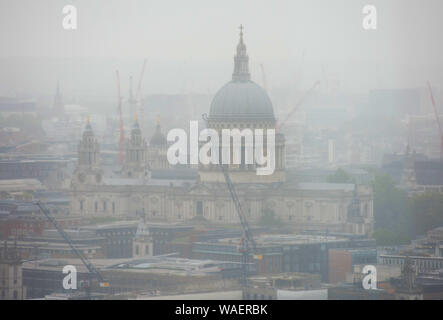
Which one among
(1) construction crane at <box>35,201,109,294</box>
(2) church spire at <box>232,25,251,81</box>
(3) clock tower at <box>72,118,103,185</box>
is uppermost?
(2) church spire at <box>232,25,251,81</box>

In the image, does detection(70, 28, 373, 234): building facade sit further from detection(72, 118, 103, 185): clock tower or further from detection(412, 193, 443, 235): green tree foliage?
detection(412, 193, 443, 235): green tree foliage

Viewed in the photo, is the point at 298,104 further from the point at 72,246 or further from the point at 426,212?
the point at 72,246

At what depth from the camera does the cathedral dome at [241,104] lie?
144 metres

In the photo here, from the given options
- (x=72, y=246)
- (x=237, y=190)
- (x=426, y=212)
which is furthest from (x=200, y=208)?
(x=72, y=246)

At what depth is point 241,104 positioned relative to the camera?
472 feet

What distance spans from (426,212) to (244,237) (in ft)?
57.5

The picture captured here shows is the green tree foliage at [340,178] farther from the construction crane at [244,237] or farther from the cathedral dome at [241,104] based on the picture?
the construction crane at [244,237]

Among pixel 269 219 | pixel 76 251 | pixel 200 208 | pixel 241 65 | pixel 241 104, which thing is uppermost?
pixel 241 65

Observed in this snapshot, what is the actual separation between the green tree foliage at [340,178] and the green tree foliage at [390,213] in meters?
1.66

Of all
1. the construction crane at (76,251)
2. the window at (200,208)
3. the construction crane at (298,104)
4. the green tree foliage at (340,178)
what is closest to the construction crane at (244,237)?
the window at (200,208)

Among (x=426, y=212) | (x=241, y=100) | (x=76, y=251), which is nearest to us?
(x=76, y=251)

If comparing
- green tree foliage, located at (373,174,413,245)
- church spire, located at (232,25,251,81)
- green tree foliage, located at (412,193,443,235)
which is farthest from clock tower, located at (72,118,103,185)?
green tree foliage, located at (412,193,443,235)

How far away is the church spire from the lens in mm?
144500

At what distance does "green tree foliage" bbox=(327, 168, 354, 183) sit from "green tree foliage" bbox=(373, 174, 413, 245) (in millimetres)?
A: 1660
